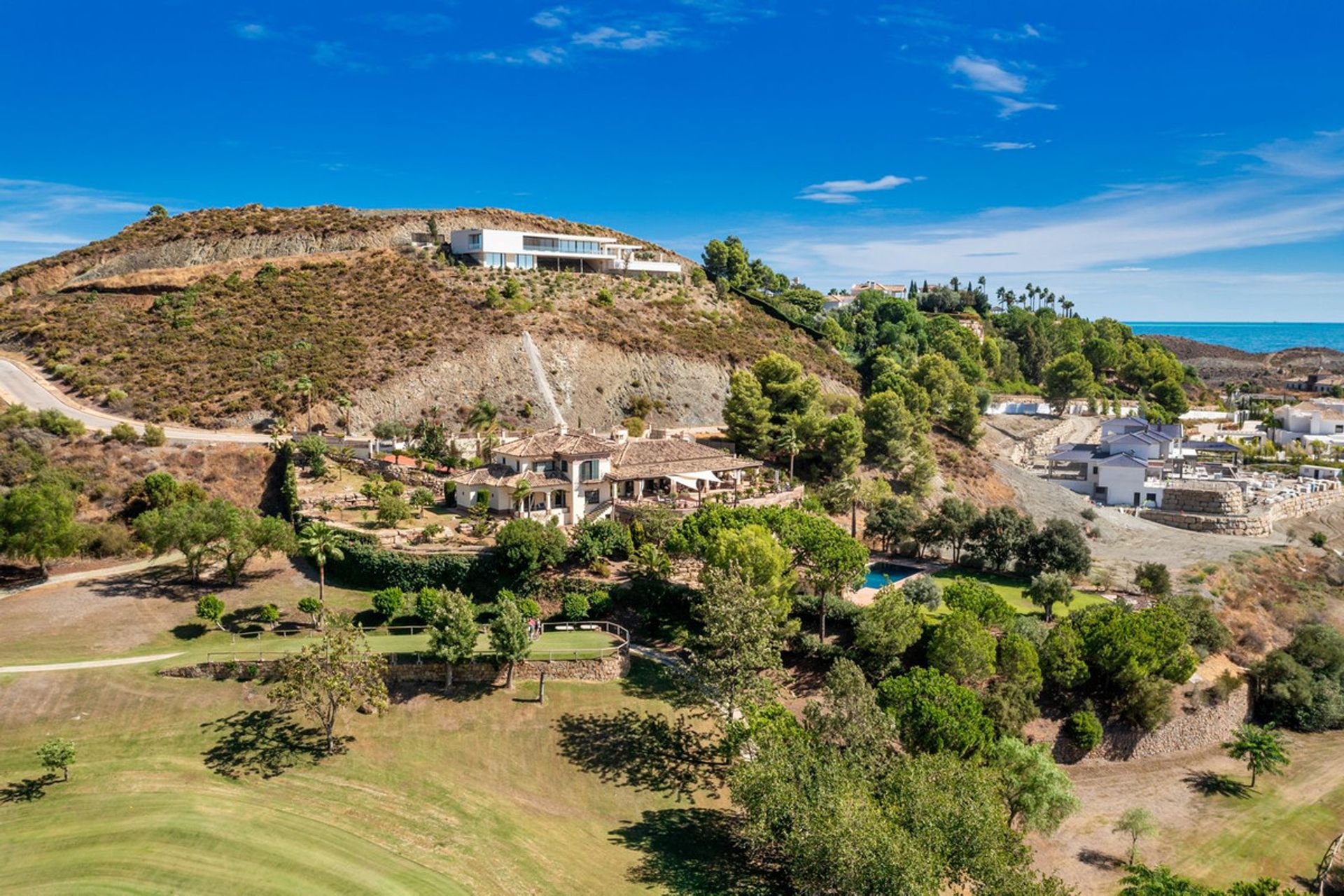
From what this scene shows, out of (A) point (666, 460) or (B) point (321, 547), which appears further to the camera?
(A) point (666, 460)

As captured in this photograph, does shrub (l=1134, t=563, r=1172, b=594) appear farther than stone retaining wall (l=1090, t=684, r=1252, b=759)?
Yes

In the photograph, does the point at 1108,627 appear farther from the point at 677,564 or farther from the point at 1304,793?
the point at 677,564

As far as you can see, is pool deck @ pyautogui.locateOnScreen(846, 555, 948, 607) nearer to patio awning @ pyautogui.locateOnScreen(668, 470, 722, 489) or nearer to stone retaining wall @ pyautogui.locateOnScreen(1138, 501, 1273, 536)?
patio awning @ pyautogui.locateOnScreen(668, 470, 722, 489)

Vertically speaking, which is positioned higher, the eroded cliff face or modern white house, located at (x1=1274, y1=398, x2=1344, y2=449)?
the eroded cliff face

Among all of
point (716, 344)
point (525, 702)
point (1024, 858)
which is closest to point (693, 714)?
point (525, 702)

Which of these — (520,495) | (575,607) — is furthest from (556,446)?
(575,607)

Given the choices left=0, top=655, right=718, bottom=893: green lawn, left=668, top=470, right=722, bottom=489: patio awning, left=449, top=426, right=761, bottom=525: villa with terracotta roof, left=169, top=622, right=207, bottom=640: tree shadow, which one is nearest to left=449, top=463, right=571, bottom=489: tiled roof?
left=449, top=426, right=761, bottom=525: villa with terracotta roof

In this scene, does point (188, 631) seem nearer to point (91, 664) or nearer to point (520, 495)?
point (91, 664)
